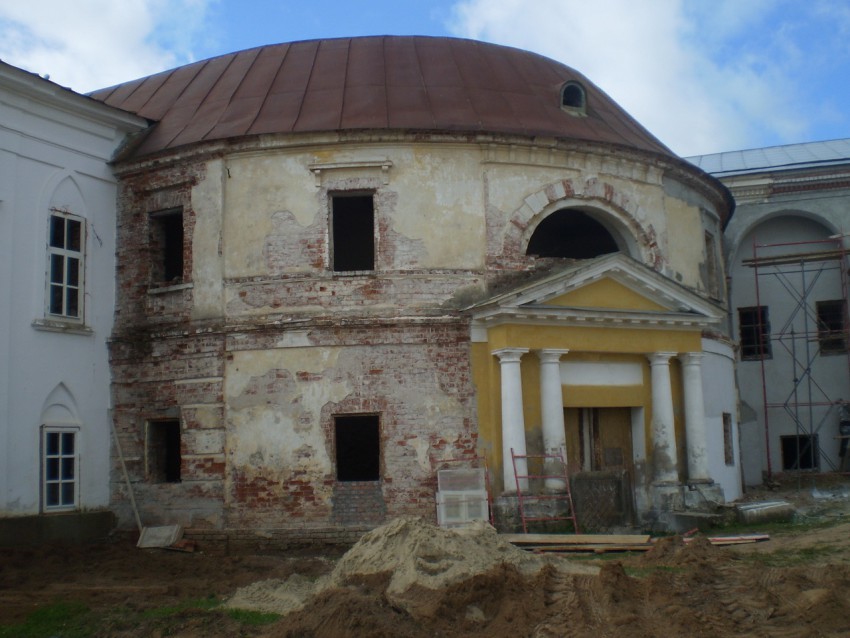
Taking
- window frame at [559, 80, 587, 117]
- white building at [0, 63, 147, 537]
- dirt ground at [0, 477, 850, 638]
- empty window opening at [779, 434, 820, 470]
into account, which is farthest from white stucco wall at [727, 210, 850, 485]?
white building at [0, 63, 147, 537]

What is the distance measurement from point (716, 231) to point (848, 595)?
41.0ft

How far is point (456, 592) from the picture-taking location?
934 centimetres

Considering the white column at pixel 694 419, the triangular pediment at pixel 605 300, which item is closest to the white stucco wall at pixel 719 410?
the white column at pixel 694 419

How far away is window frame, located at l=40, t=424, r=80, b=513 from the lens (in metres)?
15.1

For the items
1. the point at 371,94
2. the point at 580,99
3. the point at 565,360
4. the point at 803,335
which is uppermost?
the point at 580,99

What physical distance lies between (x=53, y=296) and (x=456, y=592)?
375 inches

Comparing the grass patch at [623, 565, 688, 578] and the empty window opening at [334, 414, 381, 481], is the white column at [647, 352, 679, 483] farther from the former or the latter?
the empty window opening at [334, 414, 381, 481]

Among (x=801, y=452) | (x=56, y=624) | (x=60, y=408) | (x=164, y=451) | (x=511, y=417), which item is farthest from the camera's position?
(x=801, y=452)

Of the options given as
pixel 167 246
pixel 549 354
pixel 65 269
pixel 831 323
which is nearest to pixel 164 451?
pixel 65 269

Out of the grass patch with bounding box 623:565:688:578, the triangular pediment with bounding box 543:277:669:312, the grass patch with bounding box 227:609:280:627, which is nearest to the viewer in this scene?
the grass patch with bounding box 227:609:280:627

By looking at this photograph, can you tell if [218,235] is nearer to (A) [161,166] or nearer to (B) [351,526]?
Answer: (A) [161,166]

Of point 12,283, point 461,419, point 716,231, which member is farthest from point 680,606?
point 716,231

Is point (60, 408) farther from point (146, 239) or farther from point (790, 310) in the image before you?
point (790, 310)

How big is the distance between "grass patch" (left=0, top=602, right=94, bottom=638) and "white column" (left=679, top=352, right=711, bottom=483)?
10545 millimetres
